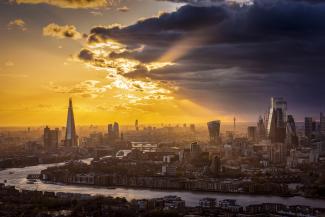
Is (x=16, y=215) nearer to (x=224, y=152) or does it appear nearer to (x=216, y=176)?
(x=216, y=176)

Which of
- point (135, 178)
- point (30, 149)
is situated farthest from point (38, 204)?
point (30, 149)

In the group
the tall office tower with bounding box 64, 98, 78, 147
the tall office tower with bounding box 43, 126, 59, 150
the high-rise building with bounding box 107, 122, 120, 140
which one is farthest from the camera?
the high-rise building with bounding box 107, 122, 120, 140

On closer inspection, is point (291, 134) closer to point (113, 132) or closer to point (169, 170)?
point (169, 170)

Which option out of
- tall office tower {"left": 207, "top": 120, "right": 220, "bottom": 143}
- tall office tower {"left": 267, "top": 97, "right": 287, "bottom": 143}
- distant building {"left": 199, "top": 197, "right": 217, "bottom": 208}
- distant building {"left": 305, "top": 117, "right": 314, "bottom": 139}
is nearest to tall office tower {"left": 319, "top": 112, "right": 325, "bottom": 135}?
distant building {"left": 305, "top": 117, "right": 314, "bottom": 139}

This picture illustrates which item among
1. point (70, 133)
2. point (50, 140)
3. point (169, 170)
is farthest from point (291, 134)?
point (50, 140)

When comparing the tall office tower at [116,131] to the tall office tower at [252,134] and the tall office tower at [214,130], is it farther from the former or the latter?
the tall office tower at [252,134]

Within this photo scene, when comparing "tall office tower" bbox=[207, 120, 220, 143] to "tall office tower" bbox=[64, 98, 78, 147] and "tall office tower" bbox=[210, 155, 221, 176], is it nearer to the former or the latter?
"tall office tower" bbox=[64, 98, 78, 147]
